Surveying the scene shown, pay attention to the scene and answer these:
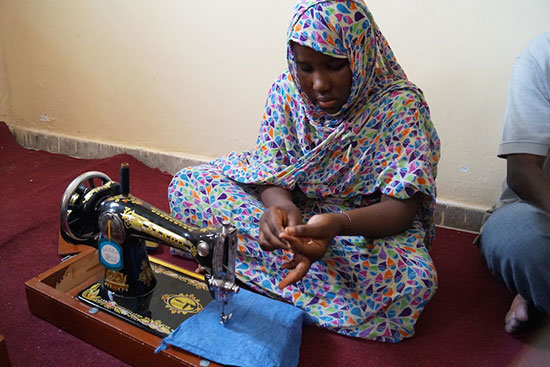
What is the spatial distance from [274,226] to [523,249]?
0.77 meters

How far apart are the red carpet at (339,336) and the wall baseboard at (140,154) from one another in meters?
0.08

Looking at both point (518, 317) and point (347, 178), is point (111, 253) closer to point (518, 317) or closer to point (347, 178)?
point (347, 178)

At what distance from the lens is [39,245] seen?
1972 millimetres

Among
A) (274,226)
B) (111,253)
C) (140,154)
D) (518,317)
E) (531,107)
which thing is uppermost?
(531,107)

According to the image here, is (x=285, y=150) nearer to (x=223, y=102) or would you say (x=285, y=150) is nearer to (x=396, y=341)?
(x=396, y=341)

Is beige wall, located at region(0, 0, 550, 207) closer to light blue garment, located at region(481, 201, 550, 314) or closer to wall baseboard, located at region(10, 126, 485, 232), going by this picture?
wall baseboard, located at region(10, 126, 485, 232)

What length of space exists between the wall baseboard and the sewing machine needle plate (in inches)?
55.0

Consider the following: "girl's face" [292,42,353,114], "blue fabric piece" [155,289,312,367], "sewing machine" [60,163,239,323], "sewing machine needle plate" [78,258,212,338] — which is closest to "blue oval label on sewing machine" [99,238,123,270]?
"sewing machine" [60,163,239,323]

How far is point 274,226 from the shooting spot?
4.36ft

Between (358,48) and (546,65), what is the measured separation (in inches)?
27.8

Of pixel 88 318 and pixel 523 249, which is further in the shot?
pixel 523 249

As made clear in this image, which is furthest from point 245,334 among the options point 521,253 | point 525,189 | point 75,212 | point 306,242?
point 525,189

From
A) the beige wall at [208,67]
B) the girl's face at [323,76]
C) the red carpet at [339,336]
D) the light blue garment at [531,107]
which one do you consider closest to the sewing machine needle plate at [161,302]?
the red carpet at [339,336]

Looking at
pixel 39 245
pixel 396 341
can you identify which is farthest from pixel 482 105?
pixel 39 245
